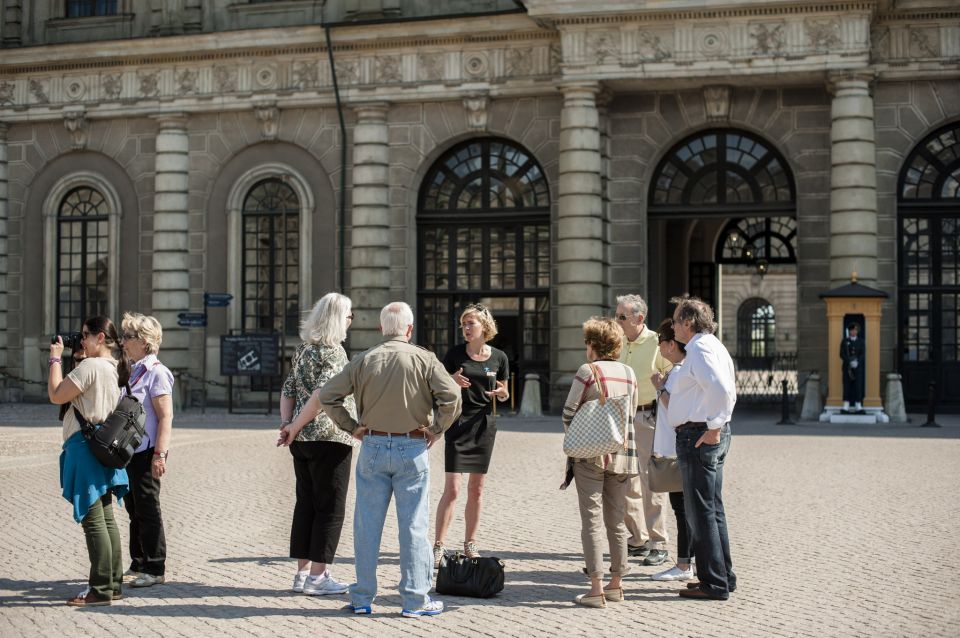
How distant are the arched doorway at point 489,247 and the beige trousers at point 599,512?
765 inches

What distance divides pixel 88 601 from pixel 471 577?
8.14 ft

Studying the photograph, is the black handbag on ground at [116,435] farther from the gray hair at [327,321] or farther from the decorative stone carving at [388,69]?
the decorative stone carving at [388,69]

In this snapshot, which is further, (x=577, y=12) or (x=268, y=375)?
(x=268, y=375)

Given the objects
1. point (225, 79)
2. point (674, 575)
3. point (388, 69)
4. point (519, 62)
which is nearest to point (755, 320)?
point (519, 62)

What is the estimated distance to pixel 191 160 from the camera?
30.5m

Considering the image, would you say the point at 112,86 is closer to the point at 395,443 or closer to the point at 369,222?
the point at 369,222

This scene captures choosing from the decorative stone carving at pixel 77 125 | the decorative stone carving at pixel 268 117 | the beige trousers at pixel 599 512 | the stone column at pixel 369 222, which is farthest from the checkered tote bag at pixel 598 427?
the decorative stone carving at pixel 77 125

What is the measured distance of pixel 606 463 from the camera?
352 inches

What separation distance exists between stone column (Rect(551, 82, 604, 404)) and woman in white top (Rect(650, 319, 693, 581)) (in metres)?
16.8

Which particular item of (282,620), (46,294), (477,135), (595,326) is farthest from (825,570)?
(46,294)

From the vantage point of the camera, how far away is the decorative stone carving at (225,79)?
29.9 metres

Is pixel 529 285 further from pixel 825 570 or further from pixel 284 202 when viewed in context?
pixel 825 570

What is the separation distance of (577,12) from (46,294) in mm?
14325

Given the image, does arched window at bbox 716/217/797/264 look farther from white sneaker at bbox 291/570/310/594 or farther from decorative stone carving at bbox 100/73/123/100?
white sneaker at bbox 291/570/310/594
